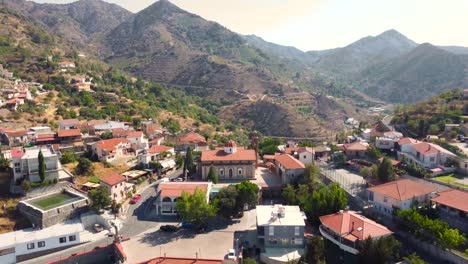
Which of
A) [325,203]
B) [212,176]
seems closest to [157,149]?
[212,176]

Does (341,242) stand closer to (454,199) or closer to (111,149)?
(454,199)

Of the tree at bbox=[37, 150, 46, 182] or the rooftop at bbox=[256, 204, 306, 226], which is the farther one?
the tree at bbox=[37, 150, 46, 182]

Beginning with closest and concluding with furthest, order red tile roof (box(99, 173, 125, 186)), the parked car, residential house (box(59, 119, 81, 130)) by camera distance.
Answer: red tile roof (box(99, 173, 125, 186))
the parked car
residential house (box(59, 119, 81, 130))

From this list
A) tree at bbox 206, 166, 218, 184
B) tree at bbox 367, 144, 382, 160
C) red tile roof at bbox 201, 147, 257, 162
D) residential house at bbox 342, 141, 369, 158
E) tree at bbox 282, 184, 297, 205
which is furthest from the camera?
residential house at bbox 342, 141, 369, 158

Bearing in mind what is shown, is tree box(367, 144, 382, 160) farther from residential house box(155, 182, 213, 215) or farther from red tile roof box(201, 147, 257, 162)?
residential house box(155, 182, 213, 215)

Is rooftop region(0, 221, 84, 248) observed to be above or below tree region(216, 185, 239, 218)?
below

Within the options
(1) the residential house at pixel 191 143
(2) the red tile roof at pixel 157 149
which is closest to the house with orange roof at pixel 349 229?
(2) the red tile roof at pixel 157 149

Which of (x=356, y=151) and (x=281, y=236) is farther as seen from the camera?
(x=356, y=151)

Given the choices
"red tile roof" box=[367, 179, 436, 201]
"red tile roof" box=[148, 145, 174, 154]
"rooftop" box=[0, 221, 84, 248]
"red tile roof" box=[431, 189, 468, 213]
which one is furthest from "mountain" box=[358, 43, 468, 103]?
"rooftop" box=[0, 221, 84, 248]
